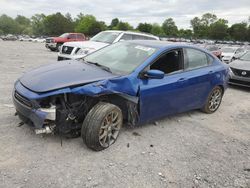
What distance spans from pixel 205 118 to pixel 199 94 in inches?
25.4

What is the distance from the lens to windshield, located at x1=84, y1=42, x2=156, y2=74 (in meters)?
4.20

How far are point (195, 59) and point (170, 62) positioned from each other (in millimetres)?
768

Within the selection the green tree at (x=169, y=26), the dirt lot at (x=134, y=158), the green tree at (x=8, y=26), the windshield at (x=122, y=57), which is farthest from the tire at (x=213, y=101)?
the green tree at (x=8, y=26)

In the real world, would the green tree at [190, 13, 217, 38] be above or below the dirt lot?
above

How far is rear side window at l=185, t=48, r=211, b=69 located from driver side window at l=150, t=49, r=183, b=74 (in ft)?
0.69

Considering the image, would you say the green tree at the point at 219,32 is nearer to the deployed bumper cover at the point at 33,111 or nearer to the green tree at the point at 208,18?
the green tree at the point at 208,18

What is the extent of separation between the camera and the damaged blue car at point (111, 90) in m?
3.46

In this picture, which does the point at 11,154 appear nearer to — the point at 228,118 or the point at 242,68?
the point at 228,118

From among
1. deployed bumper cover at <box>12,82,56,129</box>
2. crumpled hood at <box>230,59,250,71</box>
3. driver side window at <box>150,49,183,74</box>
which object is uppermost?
driver side window at <box>150,49,183,74</box>

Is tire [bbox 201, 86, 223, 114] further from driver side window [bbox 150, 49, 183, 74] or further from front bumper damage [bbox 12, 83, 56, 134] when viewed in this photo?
front bumper damage [bbox 12, 83, 56, 134]

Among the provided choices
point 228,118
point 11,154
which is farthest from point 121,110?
point 228,118

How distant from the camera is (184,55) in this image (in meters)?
4.87

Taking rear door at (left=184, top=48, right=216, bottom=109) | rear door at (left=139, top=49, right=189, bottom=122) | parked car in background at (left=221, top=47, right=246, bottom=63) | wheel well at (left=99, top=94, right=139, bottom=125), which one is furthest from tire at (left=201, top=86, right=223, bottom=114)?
parked car in background at (left=221, top=47, right=246, bottom=63)

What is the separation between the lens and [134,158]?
3.58 metres
